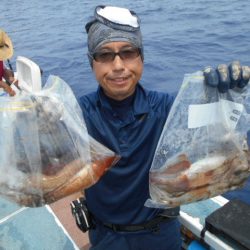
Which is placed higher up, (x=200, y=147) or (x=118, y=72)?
(x=118, y=72)

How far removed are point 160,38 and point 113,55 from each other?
35.6ft

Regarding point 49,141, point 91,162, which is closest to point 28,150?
point 49,141

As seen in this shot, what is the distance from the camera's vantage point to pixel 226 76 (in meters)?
1.60

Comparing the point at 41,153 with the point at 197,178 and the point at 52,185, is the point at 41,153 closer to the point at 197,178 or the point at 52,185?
the point at 52,185

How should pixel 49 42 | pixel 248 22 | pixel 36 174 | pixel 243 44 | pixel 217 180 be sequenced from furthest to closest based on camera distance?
pixel 49 42
pixel 248 22
pixel 243 44
pixel 217 180
pixel 36 174

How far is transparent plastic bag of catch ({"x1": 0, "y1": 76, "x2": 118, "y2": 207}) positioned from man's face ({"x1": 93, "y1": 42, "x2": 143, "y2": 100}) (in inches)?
12.0

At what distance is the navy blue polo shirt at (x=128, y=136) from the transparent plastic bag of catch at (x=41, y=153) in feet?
1.08

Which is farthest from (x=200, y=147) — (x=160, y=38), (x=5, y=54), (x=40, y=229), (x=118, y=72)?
(x=160, y=38)

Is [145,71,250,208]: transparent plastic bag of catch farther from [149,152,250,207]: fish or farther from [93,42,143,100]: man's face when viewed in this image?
[93,42,143,100]: man's face

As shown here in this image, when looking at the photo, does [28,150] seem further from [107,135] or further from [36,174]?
[107,135]

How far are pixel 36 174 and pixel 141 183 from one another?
0.72m

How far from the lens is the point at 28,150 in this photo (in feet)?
5.10

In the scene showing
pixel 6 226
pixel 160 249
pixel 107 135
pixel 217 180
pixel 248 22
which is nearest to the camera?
pixel 217 180

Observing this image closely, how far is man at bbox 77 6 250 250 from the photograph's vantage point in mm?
1797
